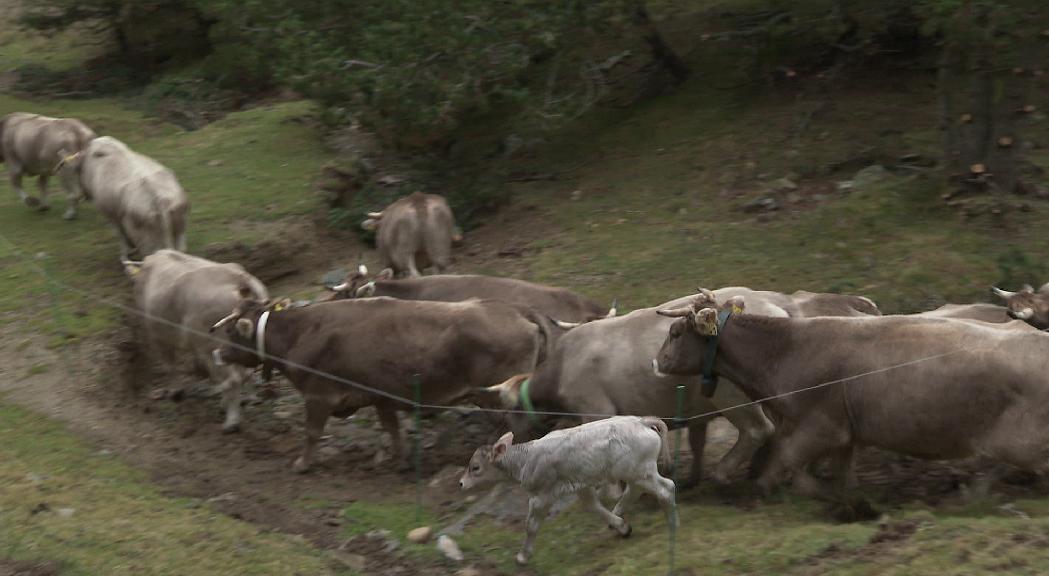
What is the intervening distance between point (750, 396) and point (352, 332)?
3801 mm

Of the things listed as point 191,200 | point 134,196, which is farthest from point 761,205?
point 191,200

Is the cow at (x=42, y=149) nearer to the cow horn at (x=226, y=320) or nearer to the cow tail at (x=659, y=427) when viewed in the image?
the cow horn at (x=226, y=320)

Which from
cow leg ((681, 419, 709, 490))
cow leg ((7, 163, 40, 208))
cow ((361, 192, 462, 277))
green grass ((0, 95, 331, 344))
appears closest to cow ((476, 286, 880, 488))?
cow leg ((681, 419, 709, 490))

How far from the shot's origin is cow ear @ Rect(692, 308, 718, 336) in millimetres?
9461

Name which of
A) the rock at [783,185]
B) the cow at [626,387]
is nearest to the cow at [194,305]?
the cow at [626,387]

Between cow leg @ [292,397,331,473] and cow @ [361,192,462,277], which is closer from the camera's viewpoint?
cow leg @ [292,397,331,473]

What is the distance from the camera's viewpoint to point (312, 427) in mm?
11422

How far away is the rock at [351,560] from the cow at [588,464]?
1202 mm

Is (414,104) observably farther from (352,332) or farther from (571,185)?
(352,332)

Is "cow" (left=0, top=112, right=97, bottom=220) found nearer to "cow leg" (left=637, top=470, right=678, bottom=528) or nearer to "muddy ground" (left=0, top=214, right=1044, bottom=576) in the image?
"muddy ground" (left=0, top=214, right=1044, bottom=576)

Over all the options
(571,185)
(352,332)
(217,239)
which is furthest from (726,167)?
(352,332)

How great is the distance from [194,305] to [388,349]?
278cm

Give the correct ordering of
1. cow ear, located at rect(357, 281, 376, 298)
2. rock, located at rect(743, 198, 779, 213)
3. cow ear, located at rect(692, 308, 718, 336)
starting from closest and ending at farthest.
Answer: cow ear, located at rect(692, 308, 718, 336) → cow ear, located at rect(357, 281, 376, 298) → rock, located at rect(743, 198, 779, 213)

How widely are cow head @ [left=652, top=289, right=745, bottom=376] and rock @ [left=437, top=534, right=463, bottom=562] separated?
81.5 inches
